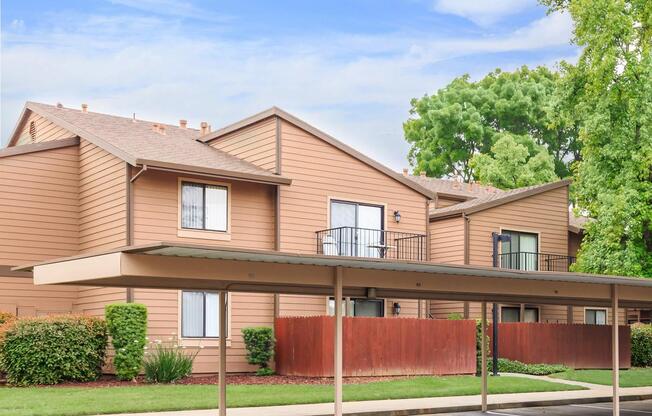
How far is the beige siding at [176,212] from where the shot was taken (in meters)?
27.0

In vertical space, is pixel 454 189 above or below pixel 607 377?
above

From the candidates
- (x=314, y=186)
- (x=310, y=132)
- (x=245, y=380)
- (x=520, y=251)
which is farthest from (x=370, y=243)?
(x=520, y=251)

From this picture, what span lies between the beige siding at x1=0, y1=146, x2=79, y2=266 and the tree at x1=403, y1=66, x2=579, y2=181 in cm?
3654

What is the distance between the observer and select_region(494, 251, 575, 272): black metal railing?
120 feet

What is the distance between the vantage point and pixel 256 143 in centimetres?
3030

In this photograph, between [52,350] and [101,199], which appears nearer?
[52,350]

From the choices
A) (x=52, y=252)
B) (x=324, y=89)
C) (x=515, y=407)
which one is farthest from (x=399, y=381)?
(x=324, y=89)

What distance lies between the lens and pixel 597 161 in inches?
1344

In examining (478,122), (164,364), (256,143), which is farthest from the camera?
(478,122)

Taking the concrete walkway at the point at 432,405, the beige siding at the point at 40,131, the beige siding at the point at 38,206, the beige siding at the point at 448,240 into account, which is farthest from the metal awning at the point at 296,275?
the beige siding at the point at 40,131

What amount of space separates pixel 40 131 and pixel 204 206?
781 cm

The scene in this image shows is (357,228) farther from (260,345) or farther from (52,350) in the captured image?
(52,350)

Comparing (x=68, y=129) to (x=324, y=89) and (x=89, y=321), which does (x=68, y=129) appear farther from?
(x=324, y=89)

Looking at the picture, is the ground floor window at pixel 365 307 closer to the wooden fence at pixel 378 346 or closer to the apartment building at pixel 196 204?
the apartment building at pixel 196 204
